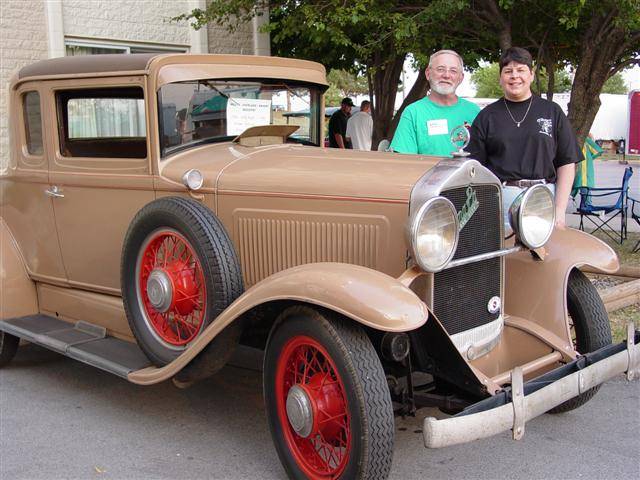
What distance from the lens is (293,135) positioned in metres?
4.21

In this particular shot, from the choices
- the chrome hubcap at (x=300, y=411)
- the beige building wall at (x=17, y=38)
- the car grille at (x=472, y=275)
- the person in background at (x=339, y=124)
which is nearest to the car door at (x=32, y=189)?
the chrome hubcap at (x=300, y=411)

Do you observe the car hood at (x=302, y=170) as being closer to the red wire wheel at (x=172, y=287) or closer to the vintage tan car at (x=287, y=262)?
the vintage tan car at (x=287, y=262)

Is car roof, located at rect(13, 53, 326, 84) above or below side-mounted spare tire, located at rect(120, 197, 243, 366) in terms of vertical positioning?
above

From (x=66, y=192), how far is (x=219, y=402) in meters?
1.52

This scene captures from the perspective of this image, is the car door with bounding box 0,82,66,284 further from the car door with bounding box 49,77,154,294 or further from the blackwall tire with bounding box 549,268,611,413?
the blackwall tire with bounding box 549,268,611,413

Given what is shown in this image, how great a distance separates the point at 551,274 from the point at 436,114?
3.84ft

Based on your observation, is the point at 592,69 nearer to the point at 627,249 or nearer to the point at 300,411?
the point at 627,249

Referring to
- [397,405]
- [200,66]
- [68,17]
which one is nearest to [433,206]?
[397,405]

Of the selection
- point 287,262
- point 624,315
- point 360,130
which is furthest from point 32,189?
point 360,130

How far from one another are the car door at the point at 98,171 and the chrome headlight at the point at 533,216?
1858 mm

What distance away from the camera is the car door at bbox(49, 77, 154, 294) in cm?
379

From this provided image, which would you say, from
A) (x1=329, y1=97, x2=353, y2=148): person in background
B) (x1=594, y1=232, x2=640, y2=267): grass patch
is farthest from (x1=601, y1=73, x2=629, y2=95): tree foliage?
(x1=594, y1=232, x2=640, y2=267): grass patch

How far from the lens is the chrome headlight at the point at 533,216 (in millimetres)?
3121

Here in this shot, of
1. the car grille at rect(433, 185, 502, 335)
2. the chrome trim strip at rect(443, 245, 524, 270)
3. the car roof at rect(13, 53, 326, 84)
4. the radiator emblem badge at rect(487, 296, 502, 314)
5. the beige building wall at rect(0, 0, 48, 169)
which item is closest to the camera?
the chrome trim strip at rect(443, 245, 524, 270)
